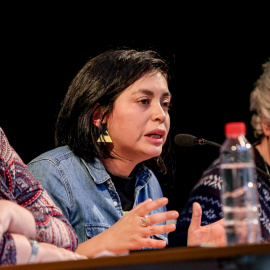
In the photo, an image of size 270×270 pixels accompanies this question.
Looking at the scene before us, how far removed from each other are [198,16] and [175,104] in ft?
2.11

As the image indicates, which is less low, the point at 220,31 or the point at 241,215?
the point at 220,31

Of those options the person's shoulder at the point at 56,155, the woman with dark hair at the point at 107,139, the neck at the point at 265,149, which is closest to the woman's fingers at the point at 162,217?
the woman with dark hair at the point at 107,139

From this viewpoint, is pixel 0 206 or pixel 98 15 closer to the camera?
pixel 0 206

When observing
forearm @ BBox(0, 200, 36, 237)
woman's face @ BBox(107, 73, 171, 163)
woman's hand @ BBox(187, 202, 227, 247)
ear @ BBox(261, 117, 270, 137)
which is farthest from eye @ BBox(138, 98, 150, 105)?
ear @ BBox(261, 117, 270, 137)

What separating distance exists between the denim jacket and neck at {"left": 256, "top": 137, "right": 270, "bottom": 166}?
4.35 ft

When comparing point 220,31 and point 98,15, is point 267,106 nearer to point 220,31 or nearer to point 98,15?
point 220,31

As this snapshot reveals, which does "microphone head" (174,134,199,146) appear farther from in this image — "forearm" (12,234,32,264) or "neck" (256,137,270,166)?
"neck" (256,137,270,166)

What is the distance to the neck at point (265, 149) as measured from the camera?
328 centimetres

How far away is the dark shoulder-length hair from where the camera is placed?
7.84 feet

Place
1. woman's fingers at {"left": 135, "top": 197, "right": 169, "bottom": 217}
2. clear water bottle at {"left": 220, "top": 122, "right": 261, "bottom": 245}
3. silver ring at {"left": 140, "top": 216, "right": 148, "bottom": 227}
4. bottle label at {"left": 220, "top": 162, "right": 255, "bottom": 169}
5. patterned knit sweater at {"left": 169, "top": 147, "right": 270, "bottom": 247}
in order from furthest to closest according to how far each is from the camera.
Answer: patterned knit sweater at {"left": 169, "top": 147, "right": 270, "bottom": 247} → silver ring at {"left": 140, "top": 216, "right": 148, "bottom": 227} → woman's fingers at {"left": 135, "top": 197, "right": 169, "bottom": 217} → bottle label at {"left": 220, "top": 162, "right": 255, "bottom": 169} → clear water bottle at {"left": 220, "top": 122, "right": 261, "bottom": 245}

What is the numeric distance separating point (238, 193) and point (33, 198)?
2.14 ft

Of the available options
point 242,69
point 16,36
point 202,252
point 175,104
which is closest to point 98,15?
point 16,36

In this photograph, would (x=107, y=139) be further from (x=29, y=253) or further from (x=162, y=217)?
(x=29, y=253)

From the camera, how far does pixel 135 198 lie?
8.07 ft
